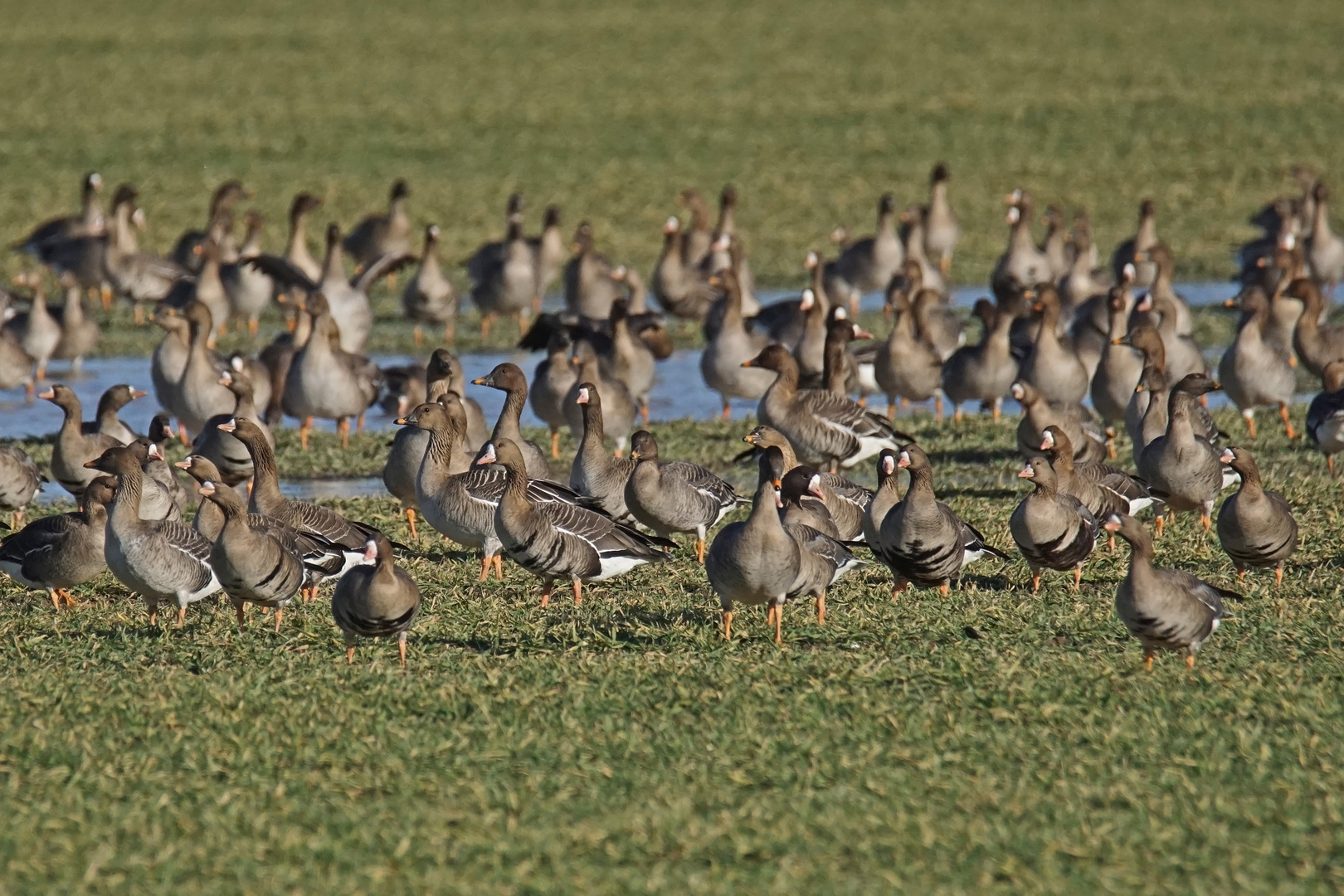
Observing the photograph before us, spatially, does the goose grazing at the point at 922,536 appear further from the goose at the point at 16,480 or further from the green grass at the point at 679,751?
→ the goose at the point at 16,480

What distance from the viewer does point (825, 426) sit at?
53.3ft

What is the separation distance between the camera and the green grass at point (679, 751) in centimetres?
727

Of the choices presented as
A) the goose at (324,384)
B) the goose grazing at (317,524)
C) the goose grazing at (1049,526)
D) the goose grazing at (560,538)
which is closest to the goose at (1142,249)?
the goose at (324,384)

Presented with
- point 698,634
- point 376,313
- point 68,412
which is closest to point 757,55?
point 376,313

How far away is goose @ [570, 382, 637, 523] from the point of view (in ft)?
45.4

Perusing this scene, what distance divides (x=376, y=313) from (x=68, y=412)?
12358 mm

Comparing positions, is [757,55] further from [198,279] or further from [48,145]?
[198,279]

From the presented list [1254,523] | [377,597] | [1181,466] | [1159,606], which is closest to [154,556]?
[377,597]

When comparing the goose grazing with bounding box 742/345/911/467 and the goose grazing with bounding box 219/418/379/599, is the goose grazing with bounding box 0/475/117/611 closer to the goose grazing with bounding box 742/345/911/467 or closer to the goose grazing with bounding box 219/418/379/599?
the goose grazing with bounding box 219/418/379/599

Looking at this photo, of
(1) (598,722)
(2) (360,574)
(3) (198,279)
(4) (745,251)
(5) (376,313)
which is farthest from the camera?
(4) (745,251)

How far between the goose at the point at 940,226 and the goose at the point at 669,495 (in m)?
16.9

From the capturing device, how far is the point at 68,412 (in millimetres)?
14625

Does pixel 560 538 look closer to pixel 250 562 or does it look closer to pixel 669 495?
pixel 669 495

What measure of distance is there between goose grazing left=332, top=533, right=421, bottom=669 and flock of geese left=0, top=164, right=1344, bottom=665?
0.05 feet
